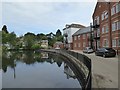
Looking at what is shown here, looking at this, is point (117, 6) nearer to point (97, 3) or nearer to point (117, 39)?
A: point (117, 39)

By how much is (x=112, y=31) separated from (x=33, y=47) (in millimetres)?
62300

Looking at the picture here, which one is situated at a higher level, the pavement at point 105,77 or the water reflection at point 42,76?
the pavement at point 105,77

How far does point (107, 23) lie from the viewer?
112ft

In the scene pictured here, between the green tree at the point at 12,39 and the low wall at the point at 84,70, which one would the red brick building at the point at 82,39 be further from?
the green tree at the point at 12,39

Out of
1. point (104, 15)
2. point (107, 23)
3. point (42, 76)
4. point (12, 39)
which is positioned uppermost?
point (104, 15)

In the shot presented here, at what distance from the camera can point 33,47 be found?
3524 inches

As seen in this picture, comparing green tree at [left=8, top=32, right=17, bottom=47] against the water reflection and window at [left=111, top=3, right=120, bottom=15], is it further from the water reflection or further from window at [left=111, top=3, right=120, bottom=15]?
window at [left=111, top=3, right=120, bottom=15]

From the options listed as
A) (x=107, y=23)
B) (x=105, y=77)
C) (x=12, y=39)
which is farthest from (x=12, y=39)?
(x=105, y=77)

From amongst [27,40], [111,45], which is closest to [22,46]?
[27,40]

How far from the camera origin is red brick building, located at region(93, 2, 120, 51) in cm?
2995

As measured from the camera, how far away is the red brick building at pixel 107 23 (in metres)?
30.0

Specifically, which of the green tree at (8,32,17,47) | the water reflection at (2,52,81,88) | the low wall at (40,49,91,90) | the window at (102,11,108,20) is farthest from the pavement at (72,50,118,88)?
the green tree at (8,32,17,47)

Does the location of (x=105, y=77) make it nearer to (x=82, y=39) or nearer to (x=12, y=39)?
(x=82, y=39)

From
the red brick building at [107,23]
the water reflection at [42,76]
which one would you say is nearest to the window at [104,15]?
the red brick building at [107,23]
